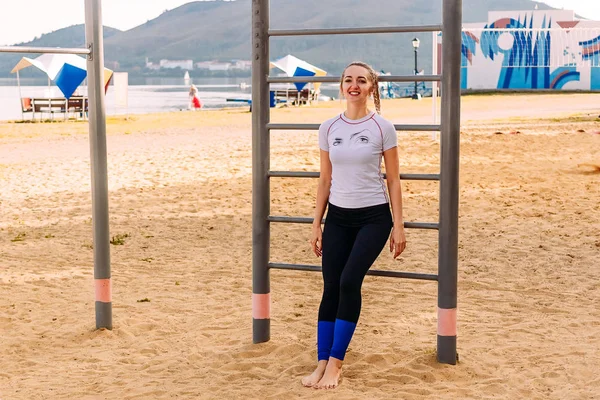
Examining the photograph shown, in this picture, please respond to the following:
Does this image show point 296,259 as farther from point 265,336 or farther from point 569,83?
point 569,83

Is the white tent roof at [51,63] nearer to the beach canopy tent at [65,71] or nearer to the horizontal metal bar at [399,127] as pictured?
the beach canopy tent at [65,71]

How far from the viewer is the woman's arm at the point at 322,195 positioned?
161 inches

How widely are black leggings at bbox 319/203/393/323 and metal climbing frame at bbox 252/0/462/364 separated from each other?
23cm

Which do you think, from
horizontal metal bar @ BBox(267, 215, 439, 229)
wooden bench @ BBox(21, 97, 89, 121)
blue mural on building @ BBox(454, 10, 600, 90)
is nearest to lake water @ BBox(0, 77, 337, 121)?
wooden bench @ BBox(21, 97, 89, 121)

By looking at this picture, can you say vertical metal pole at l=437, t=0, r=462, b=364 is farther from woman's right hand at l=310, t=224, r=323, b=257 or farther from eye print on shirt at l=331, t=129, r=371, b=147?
woman's right hand at l=310, t=224, r=323, b=257

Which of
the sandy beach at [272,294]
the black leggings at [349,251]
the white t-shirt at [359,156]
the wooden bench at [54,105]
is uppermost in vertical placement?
the wooden bench at [54,105]

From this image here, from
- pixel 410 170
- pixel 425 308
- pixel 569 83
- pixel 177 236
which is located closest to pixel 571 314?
pixel 425 308

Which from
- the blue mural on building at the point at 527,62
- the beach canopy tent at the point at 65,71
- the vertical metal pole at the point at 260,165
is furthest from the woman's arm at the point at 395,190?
the blue mural on building at the point at 527,62

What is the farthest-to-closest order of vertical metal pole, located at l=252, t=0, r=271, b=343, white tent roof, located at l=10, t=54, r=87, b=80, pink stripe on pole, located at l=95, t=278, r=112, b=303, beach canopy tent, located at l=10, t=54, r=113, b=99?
white tent roof, located at l=10, t=54, r=87, b=80, beach canopy tent, located at l=10, t=54, r=113, b=99, pink stripe on pole, located at l=95, t=278, r=112, b=303, vertical metal pole, located at l=252, t=0, r=271, b=343

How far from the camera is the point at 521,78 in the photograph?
160 feet

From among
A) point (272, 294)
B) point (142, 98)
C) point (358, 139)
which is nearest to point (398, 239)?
point (358, 139)

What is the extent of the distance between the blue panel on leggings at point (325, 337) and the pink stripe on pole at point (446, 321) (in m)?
0.53

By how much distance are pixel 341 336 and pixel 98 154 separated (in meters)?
1.81

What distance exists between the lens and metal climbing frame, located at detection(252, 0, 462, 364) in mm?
4078
